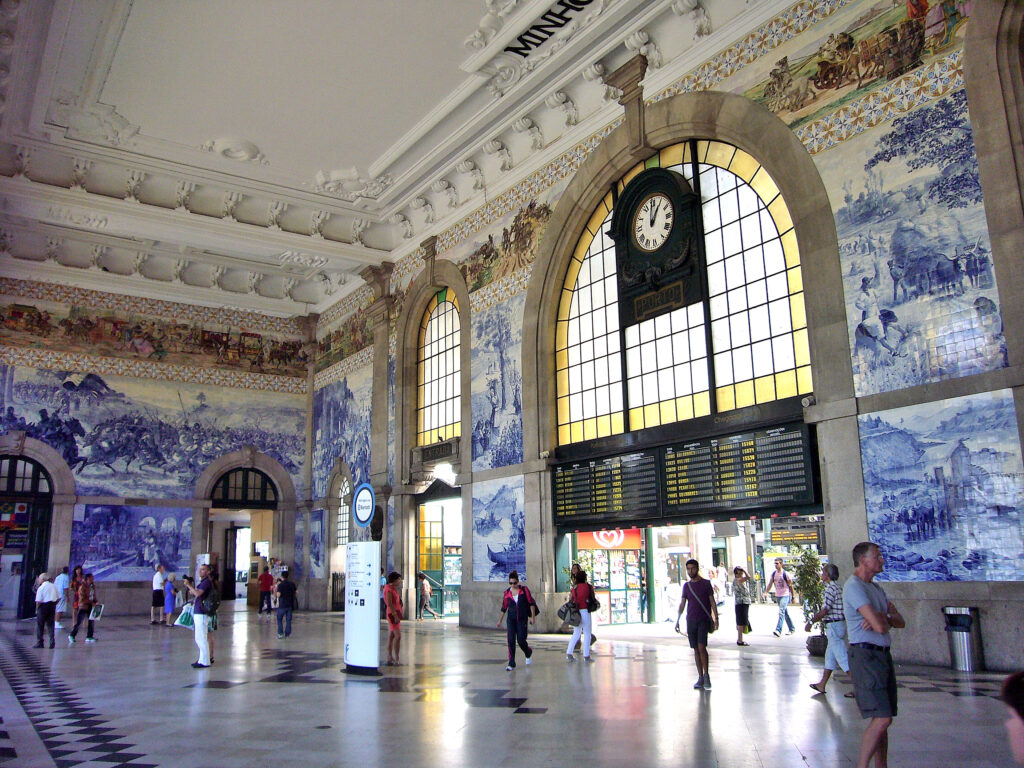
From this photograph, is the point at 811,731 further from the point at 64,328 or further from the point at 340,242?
the point at 64,328

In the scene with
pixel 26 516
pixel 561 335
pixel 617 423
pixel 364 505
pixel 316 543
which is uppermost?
pixel 561 335

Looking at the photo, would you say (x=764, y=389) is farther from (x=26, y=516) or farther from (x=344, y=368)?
(x=26, y=516)

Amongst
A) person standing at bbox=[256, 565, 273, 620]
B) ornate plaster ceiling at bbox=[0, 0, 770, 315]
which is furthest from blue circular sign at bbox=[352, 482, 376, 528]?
person standing at bbox=[256, 565, 273, 620]

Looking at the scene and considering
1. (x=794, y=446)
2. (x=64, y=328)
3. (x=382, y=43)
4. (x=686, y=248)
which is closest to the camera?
(x=794, y=446)

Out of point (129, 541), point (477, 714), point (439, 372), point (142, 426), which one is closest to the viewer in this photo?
point (477, 714)

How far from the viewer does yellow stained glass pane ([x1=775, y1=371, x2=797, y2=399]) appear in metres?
12.0

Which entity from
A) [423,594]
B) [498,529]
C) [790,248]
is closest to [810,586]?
[790,248]

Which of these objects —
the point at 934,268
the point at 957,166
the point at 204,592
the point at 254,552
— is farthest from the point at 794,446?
the point at 254,552

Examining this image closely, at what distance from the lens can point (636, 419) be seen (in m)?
14.9

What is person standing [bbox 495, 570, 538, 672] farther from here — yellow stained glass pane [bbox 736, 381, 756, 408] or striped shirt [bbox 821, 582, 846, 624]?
yellow stained glass pane [bbox 736, 381, 756, 408]

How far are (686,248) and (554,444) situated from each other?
4918 mm

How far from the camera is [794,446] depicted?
11.5 meters

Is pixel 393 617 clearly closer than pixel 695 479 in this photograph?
Yes

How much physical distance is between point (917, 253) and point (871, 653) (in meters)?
6.92
